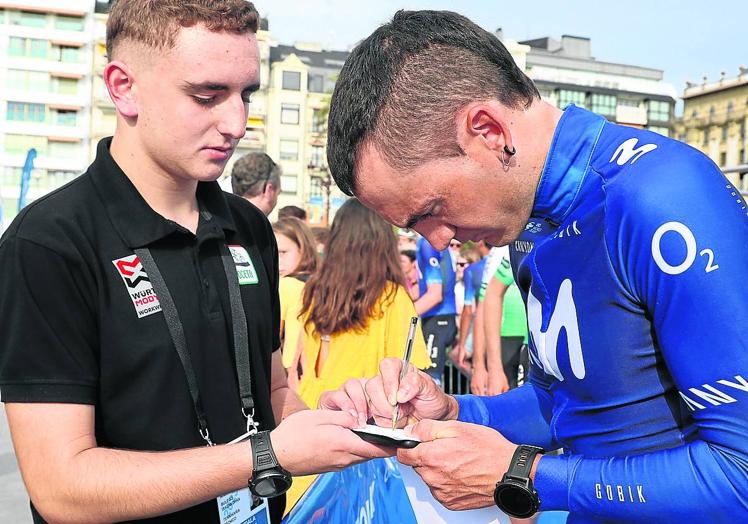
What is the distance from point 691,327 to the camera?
1.58 m

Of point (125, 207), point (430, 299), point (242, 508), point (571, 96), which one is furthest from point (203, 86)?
point (571, 96)

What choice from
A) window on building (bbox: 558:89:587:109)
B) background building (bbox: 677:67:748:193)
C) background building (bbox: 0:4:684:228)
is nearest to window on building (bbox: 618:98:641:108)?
window on building (bbox: 558:89:587:109)

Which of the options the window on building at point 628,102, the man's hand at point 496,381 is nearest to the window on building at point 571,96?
the window on building at point 628,102

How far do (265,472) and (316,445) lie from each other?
0.14m

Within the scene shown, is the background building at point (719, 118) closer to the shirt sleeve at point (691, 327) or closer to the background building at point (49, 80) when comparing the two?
the background building at point (49, 80)

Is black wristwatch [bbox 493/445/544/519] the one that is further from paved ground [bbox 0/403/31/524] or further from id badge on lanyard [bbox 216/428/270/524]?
paved ground [bbox 0/403/31/524]

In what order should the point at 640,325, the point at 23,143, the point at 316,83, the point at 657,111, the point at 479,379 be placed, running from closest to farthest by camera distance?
the point at 640,325 < the point at 479,379 < the point at 23,143 < the point at 316,83 < the point at 657,111

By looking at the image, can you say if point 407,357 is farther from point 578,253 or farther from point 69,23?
point 69,23

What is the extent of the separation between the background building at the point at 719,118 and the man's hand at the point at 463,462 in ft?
267

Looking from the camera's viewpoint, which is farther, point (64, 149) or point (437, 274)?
point (64, 149)

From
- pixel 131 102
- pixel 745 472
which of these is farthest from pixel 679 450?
pixel 131 102

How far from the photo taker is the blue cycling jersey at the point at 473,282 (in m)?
8.86

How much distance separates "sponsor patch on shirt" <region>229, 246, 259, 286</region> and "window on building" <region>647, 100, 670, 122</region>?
3360 inches

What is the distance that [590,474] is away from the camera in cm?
174
